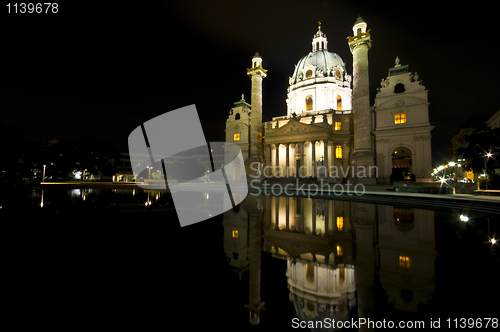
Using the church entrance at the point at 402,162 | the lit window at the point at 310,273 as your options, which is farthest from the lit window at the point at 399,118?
the lit window at the point at 310,273

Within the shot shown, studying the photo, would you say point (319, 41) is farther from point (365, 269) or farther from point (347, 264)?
point (365, 269)

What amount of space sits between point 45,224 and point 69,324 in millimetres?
7154

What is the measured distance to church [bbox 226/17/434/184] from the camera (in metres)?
29.5

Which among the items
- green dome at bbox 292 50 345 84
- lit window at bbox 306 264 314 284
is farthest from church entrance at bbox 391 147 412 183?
lit window at bbox 306 264 314 284

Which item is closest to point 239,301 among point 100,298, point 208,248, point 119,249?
point 100,298

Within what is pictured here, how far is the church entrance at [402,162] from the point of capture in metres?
37.2

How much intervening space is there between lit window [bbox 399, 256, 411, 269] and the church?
24.2 metres

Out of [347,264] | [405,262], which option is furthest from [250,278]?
[405,262]

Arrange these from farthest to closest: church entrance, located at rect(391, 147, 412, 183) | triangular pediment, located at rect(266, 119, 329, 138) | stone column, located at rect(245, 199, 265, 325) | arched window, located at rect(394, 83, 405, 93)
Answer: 1. triangular pediment, located at rect(266, 119, 329, 138)
2. arched window, located at rect(394, 83, 405, 93)
3. church entrance, located at rect(391, 147, 412, 183)
4. stone column, located at rect(245, 199, 265, 325)

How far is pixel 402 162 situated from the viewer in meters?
38.8

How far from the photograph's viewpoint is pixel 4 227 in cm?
710

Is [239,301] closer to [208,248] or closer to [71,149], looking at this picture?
[208,248]

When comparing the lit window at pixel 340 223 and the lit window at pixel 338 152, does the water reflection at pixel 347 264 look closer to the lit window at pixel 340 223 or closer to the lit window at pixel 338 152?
the lit window at pixel 340 223

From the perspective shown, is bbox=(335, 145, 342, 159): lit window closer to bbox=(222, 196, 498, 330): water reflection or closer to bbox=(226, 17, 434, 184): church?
bbox=(226, 17, 434, 184): church
